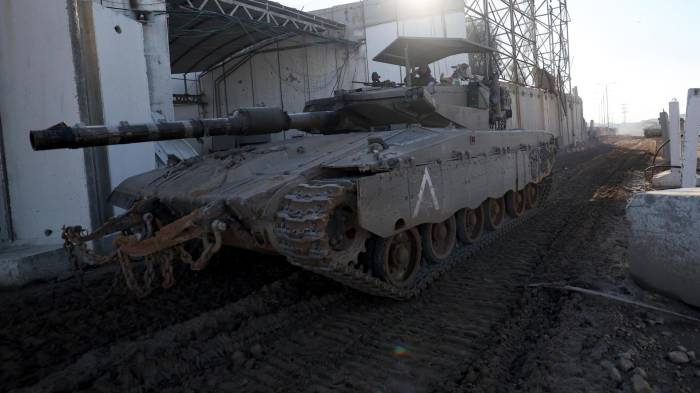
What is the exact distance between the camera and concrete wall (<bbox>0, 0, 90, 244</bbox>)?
7844mm

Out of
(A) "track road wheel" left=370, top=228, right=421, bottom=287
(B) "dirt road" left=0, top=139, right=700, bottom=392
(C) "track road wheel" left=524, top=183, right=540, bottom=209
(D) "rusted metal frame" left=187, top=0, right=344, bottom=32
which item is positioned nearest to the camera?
(B) "dirt road" left=0, top=139, right=700, bottom=392

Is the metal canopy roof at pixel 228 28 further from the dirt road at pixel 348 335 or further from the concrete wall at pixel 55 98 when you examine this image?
the dirt road at pixel 348 335

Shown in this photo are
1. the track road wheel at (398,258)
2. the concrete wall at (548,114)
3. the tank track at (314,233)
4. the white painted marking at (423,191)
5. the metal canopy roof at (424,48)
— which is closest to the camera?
the tank track at (314,233)

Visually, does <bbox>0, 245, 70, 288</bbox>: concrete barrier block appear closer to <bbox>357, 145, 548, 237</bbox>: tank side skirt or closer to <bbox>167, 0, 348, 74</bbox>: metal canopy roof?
<bbox>357, 145, 548, 237</bbox>: tank side skirt

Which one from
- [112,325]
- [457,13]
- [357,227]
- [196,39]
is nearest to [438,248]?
[357,227]

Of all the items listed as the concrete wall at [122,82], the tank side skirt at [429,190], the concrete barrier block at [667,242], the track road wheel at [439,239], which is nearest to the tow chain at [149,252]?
the tank side skirt at [429,190]

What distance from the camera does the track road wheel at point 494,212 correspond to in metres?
7.67

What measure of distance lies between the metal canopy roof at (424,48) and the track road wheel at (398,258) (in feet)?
12.6

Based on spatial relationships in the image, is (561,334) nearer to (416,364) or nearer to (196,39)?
(416,364)

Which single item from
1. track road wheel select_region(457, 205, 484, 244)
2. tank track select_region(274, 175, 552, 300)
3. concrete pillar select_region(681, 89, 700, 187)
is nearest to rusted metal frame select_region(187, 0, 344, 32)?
track road wheel select_region(457, 205, 484, 244)

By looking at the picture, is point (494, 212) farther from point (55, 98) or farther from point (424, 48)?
point (55, 98)

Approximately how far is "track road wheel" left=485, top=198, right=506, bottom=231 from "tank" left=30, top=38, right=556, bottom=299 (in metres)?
0.03

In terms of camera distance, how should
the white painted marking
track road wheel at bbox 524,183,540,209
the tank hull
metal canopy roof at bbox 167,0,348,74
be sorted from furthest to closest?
metal canopy roof at bbox 167,0,348,74 → track road wheel at bbox 524,183,540,209 → the white painted marking → the tank hull

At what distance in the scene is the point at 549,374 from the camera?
353 cm
